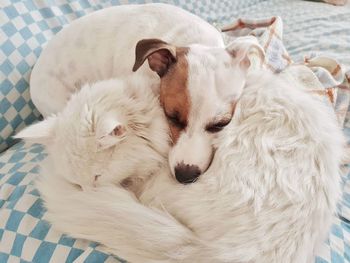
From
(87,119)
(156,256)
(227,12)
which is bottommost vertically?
(227,12)

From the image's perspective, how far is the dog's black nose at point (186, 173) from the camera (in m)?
0.91

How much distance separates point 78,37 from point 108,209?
934 millimetres

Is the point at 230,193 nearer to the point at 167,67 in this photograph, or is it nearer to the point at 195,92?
the point at 195,92

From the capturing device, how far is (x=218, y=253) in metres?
0.72

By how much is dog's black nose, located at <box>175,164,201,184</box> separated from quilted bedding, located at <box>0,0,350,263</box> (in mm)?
249

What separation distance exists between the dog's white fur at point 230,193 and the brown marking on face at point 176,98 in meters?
0.07

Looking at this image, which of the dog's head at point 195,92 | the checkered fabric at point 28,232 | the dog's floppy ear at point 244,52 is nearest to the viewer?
the checkered fabric at point 28,232

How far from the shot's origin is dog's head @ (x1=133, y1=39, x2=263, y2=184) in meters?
1.00

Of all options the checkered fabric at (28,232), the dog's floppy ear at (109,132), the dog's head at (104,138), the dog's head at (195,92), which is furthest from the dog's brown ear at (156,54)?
the checkered fabric at (28,232)

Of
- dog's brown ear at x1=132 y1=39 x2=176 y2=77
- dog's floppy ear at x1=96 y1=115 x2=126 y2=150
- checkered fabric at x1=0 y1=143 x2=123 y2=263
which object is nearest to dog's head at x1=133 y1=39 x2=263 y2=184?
dog's brown ear at x1=132 y1=39 x2=176 y2=77

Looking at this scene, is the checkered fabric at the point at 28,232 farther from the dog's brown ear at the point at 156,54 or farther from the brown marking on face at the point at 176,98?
the dog's brown ear at the point at 156,54

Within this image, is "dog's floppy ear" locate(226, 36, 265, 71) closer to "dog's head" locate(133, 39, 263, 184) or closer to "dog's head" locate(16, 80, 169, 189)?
"dog's head" locate(133, 39, 263, 184)

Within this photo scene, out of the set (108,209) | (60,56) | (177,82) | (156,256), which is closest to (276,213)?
(156,256)

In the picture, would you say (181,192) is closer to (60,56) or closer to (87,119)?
(87,119)
